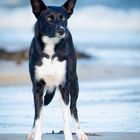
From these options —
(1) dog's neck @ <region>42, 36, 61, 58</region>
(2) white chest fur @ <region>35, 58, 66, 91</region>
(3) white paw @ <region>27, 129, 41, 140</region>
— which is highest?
(1) dog's neck @ <region>42, 36, 61, 58</region>

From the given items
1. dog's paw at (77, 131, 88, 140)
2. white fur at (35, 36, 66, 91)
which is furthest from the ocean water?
white fur at (35, 36, 66, 91)

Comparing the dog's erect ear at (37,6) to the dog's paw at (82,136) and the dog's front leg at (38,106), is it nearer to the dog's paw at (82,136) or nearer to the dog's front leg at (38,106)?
the dog's front leg at (38,106)

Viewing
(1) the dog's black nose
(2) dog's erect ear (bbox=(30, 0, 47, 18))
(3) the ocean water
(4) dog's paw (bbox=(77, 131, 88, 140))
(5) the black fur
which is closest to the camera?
(1) the dog's black nose

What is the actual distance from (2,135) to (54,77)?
927 millimetres

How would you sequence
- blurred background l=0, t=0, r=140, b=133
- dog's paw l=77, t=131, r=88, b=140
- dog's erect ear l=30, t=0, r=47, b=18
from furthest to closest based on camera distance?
blurred background l=0, t=0, r=140, b=133 → dog's paw l=77, t=131, r=88, b=140 → dog's erect ear l=30, t=0, r=47, b=18

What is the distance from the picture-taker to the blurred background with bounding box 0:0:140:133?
9.49 m

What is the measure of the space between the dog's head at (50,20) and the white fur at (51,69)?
11cm

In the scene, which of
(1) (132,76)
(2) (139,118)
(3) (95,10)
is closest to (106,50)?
(3) (95,10)

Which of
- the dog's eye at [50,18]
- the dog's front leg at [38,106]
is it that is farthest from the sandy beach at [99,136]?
the dog's eye at [50,18]

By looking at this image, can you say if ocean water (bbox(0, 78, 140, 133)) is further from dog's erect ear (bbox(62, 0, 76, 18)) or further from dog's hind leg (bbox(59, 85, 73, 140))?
dog's erect ear (bbox(62, 0, 76, 18))

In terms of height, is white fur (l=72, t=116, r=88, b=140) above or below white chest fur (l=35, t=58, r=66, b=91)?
below

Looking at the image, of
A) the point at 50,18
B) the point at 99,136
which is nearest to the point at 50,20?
the point at 50,18

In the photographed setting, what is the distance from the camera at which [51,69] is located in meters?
7.62

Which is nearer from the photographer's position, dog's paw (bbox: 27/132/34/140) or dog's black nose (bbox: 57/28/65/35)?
dog's black nose (bbox: 57/28/65/35)
